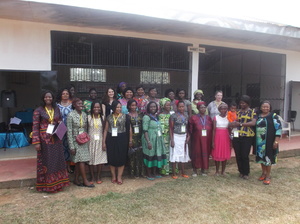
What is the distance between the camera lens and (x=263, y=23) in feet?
19.5

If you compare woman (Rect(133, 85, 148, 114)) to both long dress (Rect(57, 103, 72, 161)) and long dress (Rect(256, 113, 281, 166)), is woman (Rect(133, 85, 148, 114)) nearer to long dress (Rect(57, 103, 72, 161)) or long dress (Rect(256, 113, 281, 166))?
long dress (Rect(57, 103, 72, 161))

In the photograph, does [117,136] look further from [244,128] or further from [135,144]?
[244,128]

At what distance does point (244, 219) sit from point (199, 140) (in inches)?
63.8

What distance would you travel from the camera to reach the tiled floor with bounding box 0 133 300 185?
13.2 ft

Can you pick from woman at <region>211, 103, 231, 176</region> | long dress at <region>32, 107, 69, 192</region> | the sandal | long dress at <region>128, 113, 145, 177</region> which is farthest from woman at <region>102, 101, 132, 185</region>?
the sandal

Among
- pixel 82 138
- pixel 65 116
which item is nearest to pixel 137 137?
pixel 82 138

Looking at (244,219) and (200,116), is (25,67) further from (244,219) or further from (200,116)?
(244,219)

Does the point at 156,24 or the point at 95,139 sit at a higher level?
the point at 156,24

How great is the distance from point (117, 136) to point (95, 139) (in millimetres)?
351

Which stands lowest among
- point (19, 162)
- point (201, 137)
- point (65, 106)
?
point (19, 162)

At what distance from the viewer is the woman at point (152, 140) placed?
4007 millimetres

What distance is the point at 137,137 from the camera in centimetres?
420

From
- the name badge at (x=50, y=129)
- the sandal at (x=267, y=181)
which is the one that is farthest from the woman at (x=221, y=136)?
the name badge at (x=50, y=129)

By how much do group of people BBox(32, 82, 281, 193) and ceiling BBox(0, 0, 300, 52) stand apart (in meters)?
1.51
